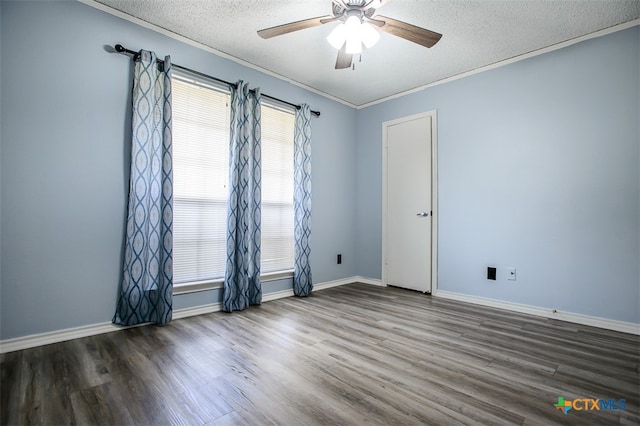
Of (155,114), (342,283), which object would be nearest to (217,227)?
(155,114)

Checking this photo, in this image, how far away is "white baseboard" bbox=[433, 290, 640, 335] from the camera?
2.48 meters

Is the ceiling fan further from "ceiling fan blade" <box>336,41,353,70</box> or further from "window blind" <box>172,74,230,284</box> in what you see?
"window blind" <box>172,74,230,284</box>

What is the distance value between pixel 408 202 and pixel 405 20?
2071mm

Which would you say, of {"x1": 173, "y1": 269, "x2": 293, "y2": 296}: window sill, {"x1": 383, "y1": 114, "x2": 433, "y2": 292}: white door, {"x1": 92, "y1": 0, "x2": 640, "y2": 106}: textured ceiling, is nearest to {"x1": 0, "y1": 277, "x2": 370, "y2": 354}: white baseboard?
{"x1": 173, "y1": 269, "x2": 293, "y2": 296}: window sill

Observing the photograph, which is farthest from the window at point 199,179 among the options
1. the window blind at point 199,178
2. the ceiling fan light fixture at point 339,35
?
the ceiling fan light fixture at point 339,35

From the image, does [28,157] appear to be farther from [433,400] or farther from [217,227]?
[433,400]

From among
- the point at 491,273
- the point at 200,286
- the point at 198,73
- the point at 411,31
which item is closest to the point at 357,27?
the point at 411,31

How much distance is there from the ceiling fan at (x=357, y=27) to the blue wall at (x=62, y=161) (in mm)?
1320

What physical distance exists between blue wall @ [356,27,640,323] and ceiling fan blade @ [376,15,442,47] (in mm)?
1499

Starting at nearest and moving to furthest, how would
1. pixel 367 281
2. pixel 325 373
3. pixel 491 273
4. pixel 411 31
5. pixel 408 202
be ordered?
1. pixel 325 373
2. pixel 411 31
3. pixel 491 273
4. pixel 408 202
5. pixel 367 281

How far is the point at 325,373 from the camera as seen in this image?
177cm

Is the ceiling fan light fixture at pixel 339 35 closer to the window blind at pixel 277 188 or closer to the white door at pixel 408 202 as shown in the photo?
the window blind at pixel 277 188

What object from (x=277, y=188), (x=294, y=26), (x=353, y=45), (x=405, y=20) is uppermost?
(x=405, y=20)

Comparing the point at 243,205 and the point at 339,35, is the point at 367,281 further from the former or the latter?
the point at 339,35
